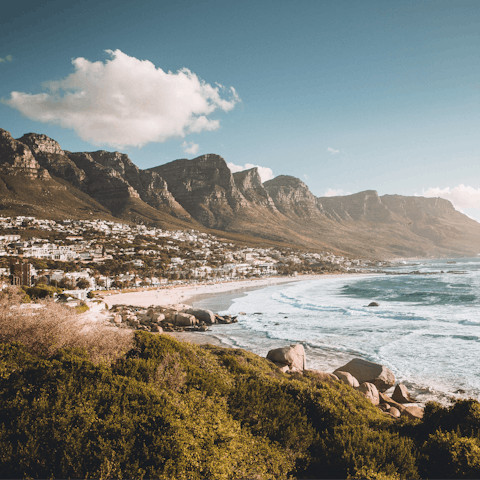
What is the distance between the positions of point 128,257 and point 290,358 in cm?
7809

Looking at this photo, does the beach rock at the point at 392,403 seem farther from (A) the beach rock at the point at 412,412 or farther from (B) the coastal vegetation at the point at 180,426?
(B) the coastal vegetation at the point at 180,426

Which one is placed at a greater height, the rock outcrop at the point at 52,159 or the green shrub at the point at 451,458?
the rock outcrop at the point at 52,159

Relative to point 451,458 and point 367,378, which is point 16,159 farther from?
point 451,458

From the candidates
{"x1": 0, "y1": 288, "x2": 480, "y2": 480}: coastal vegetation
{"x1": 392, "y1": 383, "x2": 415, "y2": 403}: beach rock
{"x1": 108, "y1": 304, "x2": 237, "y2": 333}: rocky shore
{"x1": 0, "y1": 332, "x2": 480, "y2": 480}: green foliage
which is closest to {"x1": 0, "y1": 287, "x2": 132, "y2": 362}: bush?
{"x1": 0, "y1": 288, "x2": 480, "y2": 480}: coastal vegetation

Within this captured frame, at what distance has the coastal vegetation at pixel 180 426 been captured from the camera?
4.75 metres

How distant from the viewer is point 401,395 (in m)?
13.3

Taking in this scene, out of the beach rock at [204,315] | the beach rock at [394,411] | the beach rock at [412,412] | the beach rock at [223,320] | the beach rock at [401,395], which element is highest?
the beach rock at [412,412]

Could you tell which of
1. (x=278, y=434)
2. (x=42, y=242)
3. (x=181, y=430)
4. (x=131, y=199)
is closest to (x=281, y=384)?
(x=278, y=434)

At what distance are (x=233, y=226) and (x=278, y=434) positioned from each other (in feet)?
540

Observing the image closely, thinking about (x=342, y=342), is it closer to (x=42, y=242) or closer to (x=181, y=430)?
(x=181, y=430)

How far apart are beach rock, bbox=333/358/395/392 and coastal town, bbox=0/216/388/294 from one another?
139 feet

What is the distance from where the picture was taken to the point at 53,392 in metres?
6.02

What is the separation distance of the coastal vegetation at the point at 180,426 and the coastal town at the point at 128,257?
41.7 meters

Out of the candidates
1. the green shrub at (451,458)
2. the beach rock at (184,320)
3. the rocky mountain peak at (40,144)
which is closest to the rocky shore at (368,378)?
the green shrub at (451,458)
